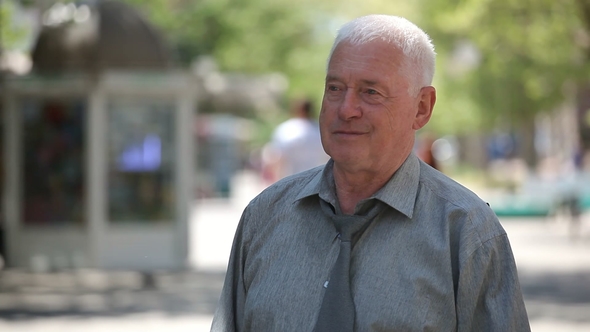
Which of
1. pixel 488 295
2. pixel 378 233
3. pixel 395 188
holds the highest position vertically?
pixel 395 188

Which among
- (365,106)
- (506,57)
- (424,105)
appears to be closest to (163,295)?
(424,105)

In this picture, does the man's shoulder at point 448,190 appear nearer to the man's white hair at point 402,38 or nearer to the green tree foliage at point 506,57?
the man's white hair at point 402,38

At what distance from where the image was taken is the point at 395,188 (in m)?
2.89

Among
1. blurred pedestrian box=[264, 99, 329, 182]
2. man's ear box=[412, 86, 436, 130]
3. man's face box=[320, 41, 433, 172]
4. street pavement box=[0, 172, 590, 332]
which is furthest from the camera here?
blurred pedestrian box=[264, 99, 329, 182]

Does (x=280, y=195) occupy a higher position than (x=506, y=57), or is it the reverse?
(x=506, y=57)

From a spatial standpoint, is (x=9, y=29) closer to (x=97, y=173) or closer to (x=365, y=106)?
(x=97, y=173)

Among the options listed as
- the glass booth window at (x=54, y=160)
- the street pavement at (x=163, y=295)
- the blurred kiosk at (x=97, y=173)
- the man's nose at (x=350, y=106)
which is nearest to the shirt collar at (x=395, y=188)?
the man's nose at (x=350, y=106)

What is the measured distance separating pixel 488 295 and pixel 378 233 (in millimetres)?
296

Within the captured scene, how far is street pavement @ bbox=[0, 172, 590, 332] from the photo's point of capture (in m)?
10.8

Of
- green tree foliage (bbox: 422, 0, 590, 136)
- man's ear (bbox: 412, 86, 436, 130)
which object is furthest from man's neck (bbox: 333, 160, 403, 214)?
green tree foliage (bbox: 422, 0, 590, 136)

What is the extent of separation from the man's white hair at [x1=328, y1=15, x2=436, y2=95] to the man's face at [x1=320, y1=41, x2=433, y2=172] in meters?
0.02

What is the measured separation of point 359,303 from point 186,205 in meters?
13.3

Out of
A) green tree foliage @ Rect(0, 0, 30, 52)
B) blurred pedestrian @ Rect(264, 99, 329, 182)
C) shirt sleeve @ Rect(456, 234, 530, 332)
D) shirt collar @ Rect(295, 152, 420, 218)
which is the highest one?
green tree foliage @ Rect(0, 0, 30, 52)

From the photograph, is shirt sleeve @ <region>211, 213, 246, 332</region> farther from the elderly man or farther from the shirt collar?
the shirt collar
